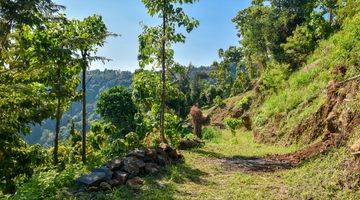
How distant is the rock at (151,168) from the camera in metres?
18.5

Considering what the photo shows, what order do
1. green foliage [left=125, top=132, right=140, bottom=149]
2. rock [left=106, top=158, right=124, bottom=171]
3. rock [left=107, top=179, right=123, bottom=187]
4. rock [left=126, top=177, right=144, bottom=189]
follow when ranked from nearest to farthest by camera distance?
rock [left=107, top=179, right=123, bottom=187], rock [left=126, top=177, right=144, bottom=189], rock [left=106, top=158, right=124, bottom=171], green foliage [left=125, top=132, right=140, bottom=149]

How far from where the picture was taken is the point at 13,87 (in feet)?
47.0

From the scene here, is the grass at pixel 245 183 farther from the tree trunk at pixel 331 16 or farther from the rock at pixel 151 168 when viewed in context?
the tree trunk at pixel 331 16

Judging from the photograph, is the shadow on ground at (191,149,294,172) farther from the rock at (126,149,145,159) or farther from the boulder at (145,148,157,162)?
the rock at (126,149,145,159)

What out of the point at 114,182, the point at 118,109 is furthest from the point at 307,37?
the point at 114,182

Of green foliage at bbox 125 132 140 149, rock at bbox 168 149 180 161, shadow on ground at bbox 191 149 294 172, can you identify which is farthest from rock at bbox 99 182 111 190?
green foliage at bbox 125 132 140 149

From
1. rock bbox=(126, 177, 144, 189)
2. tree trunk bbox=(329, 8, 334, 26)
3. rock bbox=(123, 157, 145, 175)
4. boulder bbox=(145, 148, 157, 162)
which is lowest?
rock bbox=(126, 177, 144, 189)

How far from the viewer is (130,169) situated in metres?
17.6

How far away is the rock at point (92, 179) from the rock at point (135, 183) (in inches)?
39.4

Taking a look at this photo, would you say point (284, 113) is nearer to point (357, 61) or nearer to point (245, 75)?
point (357, 61)

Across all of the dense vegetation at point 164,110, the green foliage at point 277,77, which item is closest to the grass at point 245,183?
the dense vegetation at point 164,110

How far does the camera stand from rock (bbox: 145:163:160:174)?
60.6 feet

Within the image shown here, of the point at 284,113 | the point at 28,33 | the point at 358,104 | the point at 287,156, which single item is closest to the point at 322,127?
the point at 287,156

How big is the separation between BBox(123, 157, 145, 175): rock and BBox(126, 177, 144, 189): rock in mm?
615
